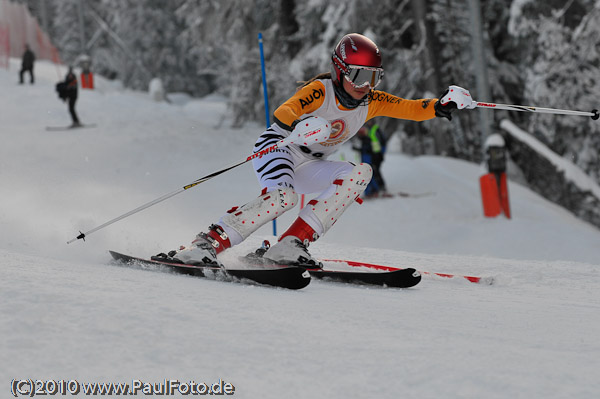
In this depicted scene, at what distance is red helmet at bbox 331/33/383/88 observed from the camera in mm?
4254

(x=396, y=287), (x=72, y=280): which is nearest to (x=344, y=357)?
(x=72, y=280)

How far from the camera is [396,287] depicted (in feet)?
13.5

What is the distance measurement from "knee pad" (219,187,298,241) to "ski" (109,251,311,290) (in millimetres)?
332

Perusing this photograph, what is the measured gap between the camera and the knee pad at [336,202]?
4215mm

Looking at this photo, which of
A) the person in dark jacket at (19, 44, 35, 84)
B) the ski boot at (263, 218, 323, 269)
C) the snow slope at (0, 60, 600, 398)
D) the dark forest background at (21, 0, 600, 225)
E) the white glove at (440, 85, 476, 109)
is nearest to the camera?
the snow slope at (0, 60, 600, 398)

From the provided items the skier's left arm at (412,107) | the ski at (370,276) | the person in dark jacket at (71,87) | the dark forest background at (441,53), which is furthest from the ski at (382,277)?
the person in dark jacket at (71,87)

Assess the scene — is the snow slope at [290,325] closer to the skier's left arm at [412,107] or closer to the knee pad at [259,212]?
the knee pad at [259,212]

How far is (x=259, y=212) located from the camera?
4105 mm

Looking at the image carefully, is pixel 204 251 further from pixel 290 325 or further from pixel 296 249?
pixel 290 325

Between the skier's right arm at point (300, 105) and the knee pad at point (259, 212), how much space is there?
43 centimetres

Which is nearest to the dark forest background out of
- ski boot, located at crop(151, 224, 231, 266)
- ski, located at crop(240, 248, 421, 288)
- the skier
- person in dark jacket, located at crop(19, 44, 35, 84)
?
person in dark jacket, located at crop(19, 44, 35, 84)

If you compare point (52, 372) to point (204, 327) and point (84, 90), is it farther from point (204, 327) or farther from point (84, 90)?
point (84, 90)

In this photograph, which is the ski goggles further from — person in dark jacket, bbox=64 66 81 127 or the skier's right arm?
person in dark jacket, bbox=64 66 81 127

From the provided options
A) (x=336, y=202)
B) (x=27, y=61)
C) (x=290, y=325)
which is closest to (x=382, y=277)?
(x=336, y=202)
